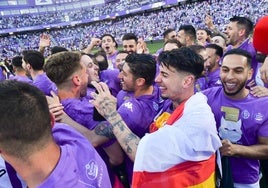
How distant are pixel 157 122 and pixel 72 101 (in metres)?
0.83

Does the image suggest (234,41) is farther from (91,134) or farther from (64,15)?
(64,15)

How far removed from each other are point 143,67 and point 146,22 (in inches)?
1876

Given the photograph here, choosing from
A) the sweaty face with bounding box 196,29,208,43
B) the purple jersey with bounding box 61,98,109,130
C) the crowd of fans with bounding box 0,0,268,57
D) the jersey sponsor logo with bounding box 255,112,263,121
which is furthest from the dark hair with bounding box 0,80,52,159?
the crowd of fans with bounding box 0,0,268,57

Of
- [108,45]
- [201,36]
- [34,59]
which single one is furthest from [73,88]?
[201,36]

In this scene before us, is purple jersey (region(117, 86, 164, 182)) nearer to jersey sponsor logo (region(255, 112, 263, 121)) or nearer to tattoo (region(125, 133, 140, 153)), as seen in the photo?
tattoo (region(125, 133, 140, 153))

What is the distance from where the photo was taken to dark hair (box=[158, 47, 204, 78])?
2.77 m

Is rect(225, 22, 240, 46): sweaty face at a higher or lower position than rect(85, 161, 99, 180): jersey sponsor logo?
lower

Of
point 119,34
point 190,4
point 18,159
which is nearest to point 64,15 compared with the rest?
point 119,34

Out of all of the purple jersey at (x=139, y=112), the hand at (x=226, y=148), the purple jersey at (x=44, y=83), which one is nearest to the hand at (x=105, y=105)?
the purple jersey at (x=139, y=112)

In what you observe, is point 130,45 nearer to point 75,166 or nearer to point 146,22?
point 75,166

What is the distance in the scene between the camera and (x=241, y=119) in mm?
3008

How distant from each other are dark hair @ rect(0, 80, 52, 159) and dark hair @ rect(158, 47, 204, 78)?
1.53 m

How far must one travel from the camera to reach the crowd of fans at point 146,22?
33.4 m

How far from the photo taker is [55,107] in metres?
2.62
